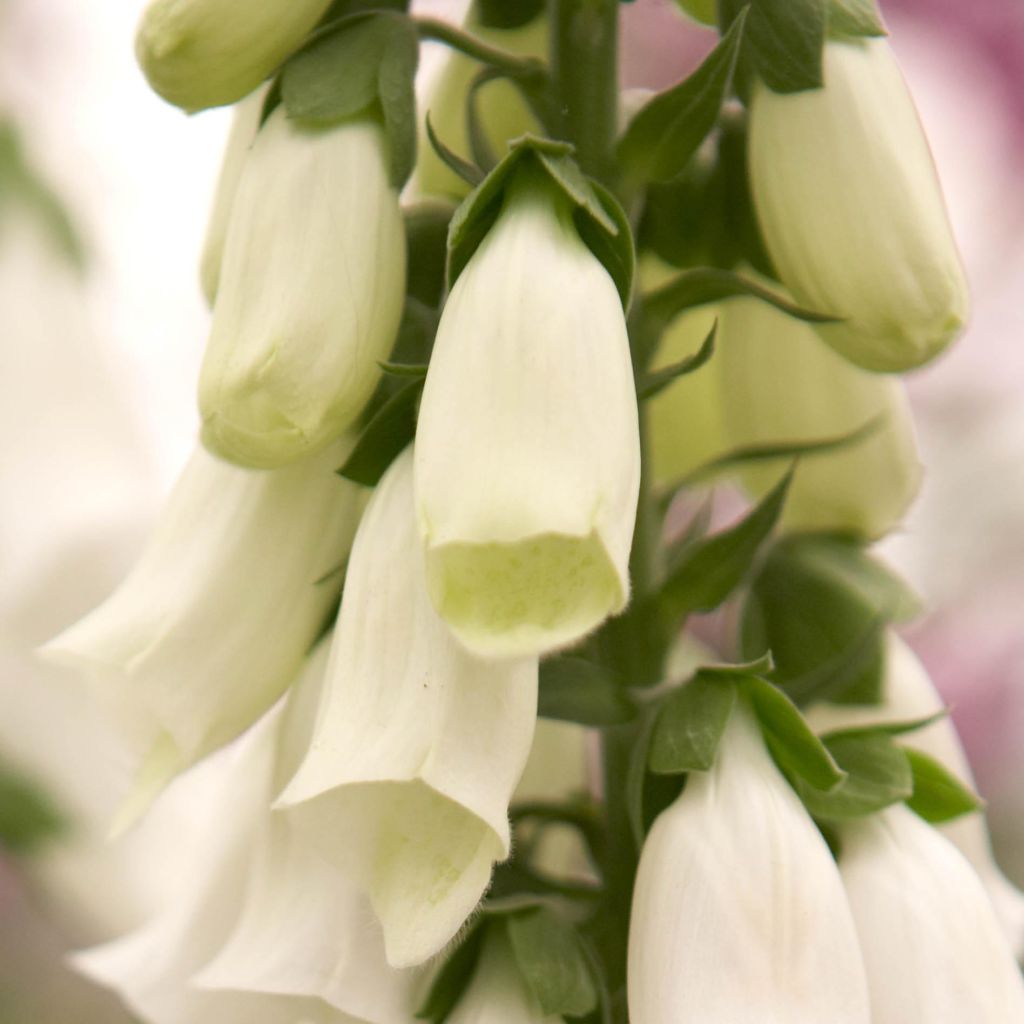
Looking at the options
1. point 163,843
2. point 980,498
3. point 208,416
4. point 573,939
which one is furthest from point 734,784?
point 980,498

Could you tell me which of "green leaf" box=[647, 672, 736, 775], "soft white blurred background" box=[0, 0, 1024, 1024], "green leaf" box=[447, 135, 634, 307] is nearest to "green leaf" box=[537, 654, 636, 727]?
"green leaf" box=[647, 672, 736, 775]

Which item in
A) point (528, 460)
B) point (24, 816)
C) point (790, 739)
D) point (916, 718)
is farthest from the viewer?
point (24, 816)

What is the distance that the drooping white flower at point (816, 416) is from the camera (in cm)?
54

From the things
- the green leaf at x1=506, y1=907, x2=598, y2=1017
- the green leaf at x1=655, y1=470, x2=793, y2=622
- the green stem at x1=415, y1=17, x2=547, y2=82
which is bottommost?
the green leaf at x1=506, y1=907, x2=598, y2=1017

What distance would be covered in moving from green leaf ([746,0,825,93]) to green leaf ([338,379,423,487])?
14 cm

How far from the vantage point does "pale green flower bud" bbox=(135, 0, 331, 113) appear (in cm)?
41

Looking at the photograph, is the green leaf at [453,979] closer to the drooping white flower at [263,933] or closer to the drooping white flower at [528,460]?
the drooping white flower at [263,933]

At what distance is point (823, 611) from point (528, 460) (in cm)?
22

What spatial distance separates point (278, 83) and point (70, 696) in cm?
72

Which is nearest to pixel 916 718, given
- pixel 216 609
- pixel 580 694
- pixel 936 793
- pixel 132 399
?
pixel 936 793

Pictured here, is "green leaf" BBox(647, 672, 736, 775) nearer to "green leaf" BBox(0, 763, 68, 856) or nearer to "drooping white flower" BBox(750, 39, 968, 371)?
"drooping white flower" BBox(750, 39, 968, 371)

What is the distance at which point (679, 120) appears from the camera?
0.43 m

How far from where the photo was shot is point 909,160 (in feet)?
1.37

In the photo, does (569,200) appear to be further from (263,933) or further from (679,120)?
(263,933)
